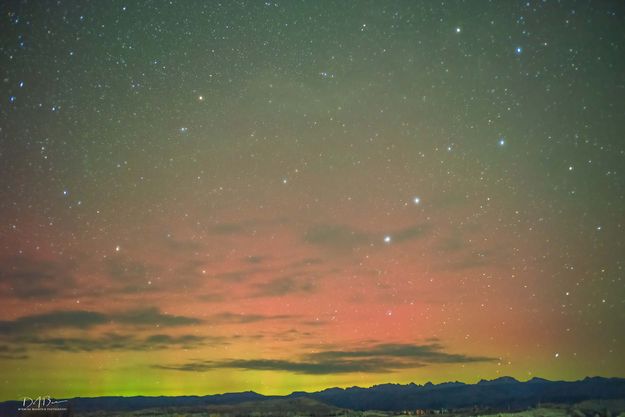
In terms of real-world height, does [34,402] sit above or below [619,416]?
above

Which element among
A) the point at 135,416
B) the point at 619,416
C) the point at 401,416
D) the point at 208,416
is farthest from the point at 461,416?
the point at 135,416

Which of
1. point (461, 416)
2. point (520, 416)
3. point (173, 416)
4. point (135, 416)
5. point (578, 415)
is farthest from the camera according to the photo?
point (135, 416)

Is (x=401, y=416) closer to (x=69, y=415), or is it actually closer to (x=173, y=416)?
(x=173, y=416)

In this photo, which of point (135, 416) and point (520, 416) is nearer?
point (520, 416)

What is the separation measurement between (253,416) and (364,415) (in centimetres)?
3575

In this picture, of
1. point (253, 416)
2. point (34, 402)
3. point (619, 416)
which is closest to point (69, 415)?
point (34, 402)

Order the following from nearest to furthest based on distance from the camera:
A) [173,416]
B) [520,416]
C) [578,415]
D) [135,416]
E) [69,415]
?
[69,415] < [520,416] < [578,415] < [173,416] < [135,416]

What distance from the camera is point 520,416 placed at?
7019cm

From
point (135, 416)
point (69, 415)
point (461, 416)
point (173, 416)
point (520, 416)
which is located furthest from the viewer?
point (135, 416)

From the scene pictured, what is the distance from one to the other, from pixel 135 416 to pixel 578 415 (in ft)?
277

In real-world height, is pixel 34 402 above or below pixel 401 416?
above

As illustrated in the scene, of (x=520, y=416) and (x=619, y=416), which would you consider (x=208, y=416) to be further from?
(x=619, y=416)

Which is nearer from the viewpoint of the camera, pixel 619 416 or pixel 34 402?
pixel 34 402

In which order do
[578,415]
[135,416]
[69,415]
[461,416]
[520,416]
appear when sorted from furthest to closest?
1. [135,416]
2. [461,416]
3. [578,415]
4. [520,416]
5. [69,415]
